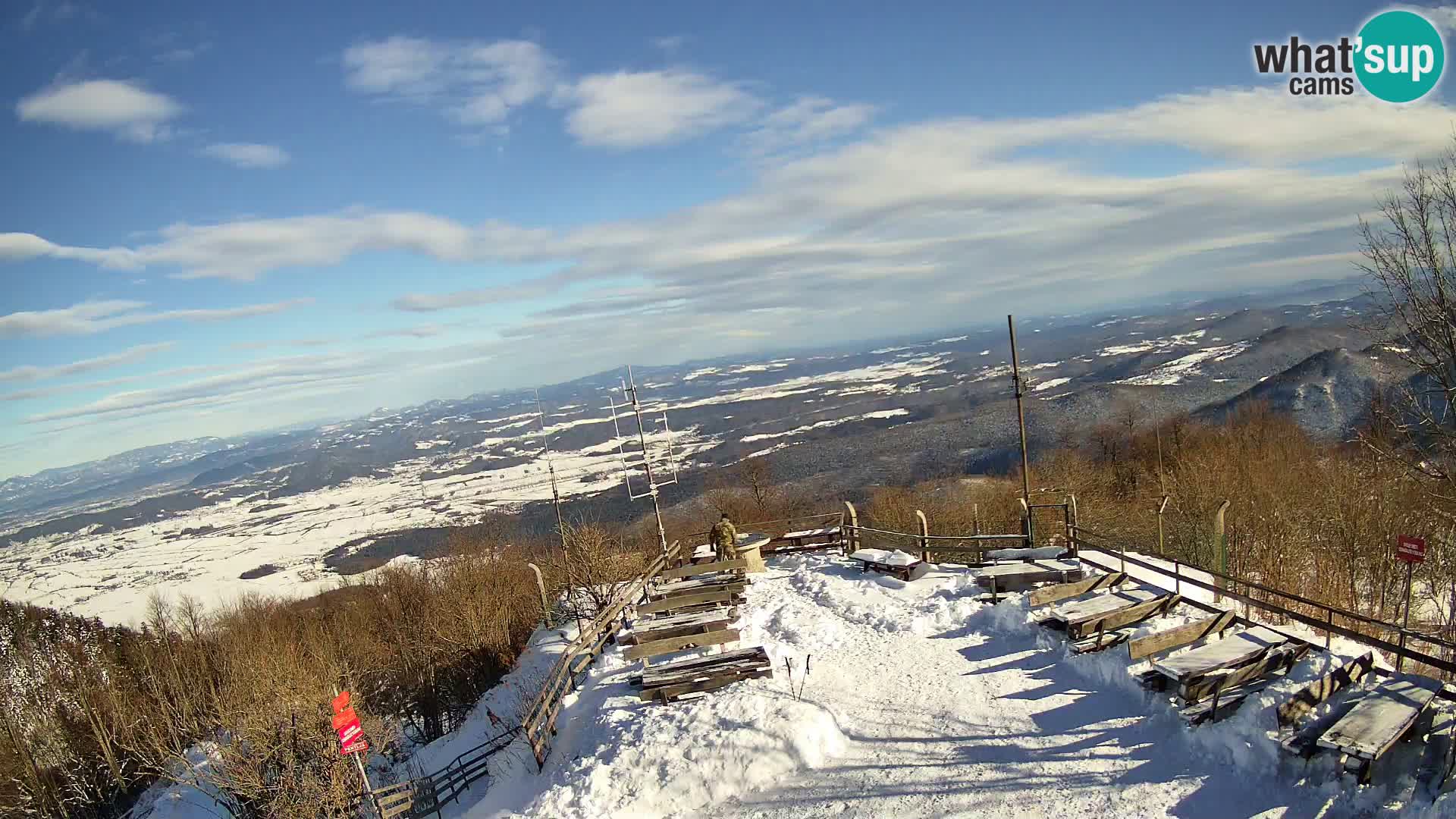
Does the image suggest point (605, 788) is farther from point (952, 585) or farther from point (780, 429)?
point (780, 429)

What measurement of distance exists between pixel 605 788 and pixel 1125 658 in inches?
353

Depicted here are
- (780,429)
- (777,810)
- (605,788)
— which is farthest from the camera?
(780,429)

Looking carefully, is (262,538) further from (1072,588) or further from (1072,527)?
(1072,588)

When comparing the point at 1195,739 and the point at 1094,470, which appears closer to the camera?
the point at 1195,739

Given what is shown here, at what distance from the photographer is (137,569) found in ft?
377

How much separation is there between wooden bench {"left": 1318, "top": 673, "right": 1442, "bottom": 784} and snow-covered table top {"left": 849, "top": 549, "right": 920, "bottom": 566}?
10640 mm

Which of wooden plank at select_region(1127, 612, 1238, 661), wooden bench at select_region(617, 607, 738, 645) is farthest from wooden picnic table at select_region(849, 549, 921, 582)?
wooden plank at select_region(1127, 612, 1238, 661)

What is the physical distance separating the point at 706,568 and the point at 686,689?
22.9ft

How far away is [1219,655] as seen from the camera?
36.7 feet

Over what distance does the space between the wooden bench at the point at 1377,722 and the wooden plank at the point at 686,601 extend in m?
11.8

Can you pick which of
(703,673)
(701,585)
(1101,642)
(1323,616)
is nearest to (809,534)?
(701,585)

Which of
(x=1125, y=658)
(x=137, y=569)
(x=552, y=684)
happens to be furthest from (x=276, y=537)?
(x=1125, y=658)

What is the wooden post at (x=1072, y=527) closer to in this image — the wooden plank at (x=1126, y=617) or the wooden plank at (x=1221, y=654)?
the wooden plank at (x=1126, y=617)

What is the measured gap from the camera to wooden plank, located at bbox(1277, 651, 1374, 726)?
9242mm
